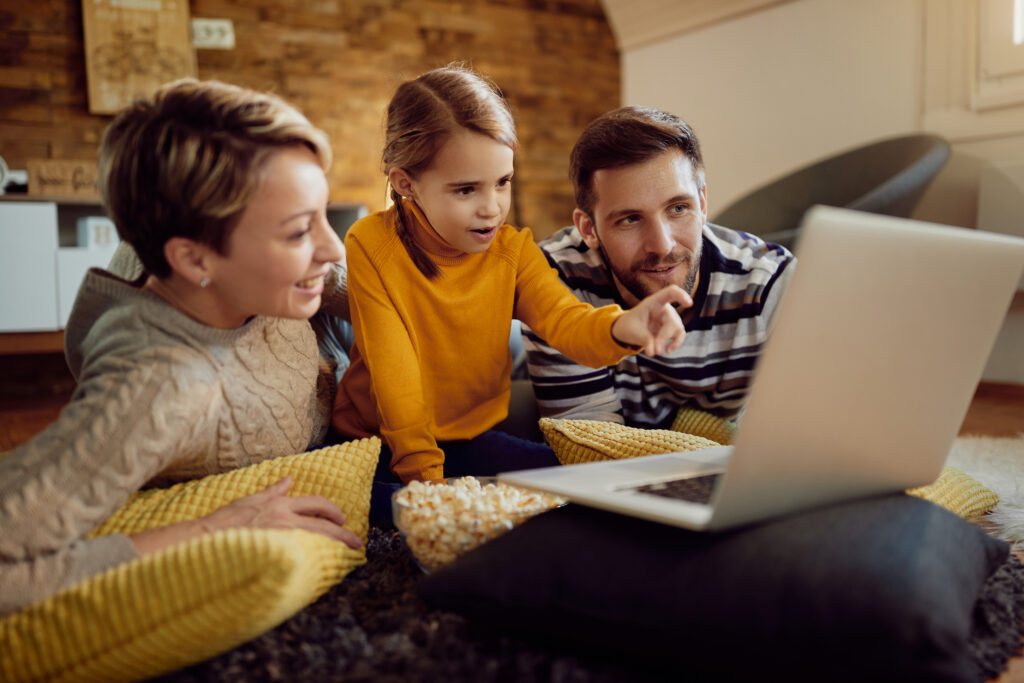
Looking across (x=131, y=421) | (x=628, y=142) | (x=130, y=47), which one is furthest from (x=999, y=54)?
(x=130, y=47)

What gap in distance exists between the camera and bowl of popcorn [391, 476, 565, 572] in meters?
0.83

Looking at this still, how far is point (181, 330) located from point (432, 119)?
1.61 feet

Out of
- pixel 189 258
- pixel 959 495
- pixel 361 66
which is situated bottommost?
pixel 959 495

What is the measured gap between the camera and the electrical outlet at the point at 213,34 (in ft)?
11.6

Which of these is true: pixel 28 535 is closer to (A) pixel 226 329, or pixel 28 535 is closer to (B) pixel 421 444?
(A) pixel 226 329

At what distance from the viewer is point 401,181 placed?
126 centimetres

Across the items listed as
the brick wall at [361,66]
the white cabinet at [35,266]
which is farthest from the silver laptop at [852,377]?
the white cabinet at [35,266]

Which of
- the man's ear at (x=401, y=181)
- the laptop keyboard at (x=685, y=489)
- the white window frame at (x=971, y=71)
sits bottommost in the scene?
the laptop keyboard at (x=685, y=489)

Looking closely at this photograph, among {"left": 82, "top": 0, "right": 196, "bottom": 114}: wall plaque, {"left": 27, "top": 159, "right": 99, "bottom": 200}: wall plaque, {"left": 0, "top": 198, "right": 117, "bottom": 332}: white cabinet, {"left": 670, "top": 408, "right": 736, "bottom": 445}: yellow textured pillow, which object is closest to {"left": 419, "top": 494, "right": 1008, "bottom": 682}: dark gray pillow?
{"left": 670, "top": 408, "right": 736, "bottom": 445}: yellow textured pillow

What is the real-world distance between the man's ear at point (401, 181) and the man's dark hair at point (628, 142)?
345mm

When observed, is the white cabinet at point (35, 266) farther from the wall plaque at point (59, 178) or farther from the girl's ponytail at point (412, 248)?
the girl's ponytail at point (412, 248)

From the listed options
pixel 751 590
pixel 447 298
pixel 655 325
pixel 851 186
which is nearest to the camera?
pixel 751 590

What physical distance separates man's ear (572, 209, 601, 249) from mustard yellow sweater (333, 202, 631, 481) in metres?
0.17

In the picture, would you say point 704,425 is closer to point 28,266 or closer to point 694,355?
point 694,355
